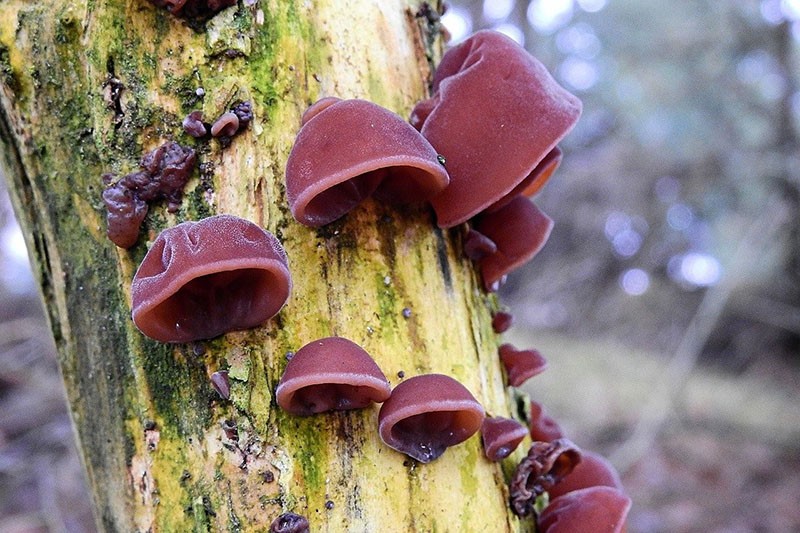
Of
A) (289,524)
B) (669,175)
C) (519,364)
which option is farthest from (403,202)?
(669,175)

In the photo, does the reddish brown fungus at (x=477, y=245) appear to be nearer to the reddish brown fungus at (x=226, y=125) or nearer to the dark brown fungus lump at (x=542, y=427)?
the dark brown fungus lump at (x=542, y=427)

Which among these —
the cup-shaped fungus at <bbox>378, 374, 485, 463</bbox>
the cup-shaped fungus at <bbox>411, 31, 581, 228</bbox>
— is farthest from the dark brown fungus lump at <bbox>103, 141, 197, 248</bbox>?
the cup-shaped fungus at <bbox>378, 374, 485, 463</bbox>

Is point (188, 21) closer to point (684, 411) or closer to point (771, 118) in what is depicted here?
point (684, 411)

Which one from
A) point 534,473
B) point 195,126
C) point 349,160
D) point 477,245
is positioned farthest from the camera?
point 477,245

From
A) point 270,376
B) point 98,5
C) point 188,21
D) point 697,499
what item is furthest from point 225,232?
point 697,499

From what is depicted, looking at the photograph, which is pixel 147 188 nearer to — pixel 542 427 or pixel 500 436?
pixel 500 436

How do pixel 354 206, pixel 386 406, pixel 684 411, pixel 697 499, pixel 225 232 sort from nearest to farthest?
1. pixel 225 232
2. pixel 386 406
3. pixel 354 206
4. pixel 697 499
5. pixel 684 411
